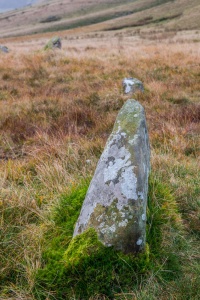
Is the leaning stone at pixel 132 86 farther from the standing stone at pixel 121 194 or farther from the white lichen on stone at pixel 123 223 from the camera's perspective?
the white lichen on stone at pixel 123 223

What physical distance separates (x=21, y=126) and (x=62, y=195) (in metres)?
4.61

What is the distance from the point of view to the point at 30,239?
3385 mm

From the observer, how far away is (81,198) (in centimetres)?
379

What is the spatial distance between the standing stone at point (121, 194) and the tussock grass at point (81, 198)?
0.59 feet

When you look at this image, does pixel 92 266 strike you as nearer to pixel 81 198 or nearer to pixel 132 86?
pixel 81 198

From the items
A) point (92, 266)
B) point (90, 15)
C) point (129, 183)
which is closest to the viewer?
point (92, 266)

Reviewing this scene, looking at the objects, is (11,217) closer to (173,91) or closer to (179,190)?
(179,190)

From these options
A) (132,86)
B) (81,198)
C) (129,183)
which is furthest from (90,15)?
(129,183)

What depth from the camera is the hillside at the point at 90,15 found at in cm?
10031

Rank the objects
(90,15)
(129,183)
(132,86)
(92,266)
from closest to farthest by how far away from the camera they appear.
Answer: (92,266) → (129,183) → (132,86) → (90,15)

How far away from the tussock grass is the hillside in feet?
255

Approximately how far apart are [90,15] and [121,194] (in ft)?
484

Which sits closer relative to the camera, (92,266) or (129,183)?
(92,266)

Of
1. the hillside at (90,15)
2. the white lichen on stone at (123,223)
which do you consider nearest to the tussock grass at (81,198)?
the white lichen on stone at (123,223)
